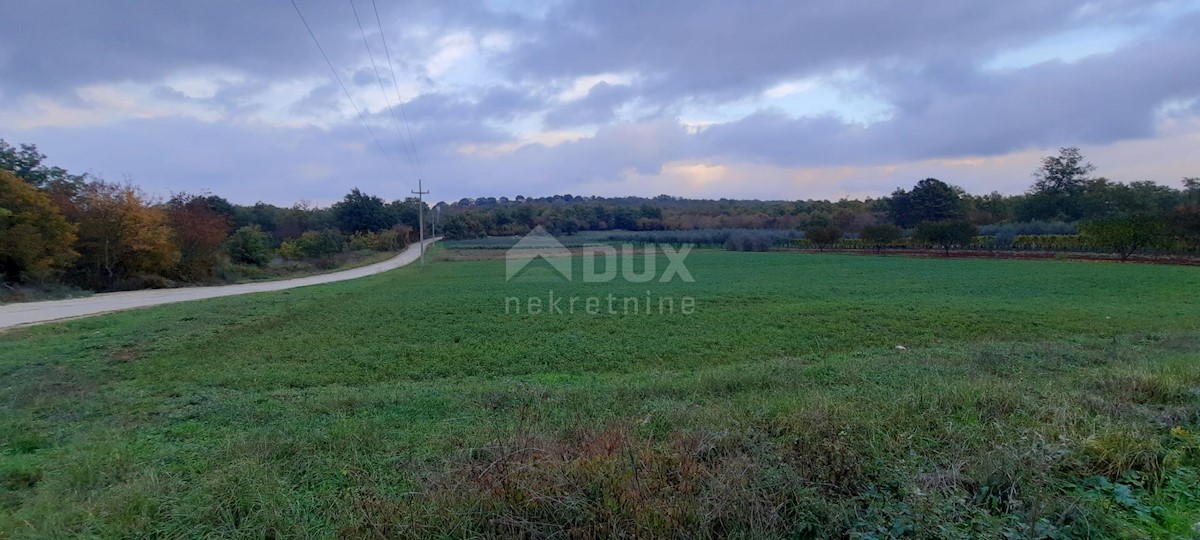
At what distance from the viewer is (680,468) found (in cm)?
350

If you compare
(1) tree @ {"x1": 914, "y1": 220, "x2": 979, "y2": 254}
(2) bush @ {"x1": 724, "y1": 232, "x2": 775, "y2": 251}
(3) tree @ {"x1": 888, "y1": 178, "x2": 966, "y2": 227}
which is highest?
(3) tree @ {"x1": 888, "y1": 178, "x2": 966, "y2": 227}

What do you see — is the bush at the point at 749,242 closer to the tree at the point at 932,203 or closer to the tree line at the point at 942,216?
the tree line at the point at 942,216

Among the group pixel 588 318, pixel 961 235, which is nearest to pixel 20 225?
pixel 588 318

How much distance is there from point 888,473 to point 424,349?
10.0m

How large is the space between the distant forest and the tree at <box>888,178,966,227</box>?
155 mm

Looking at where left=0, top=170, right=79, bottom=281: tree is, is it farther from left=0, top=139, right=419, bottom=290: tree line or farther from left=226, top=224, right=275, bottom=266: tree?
left=226, top=224, right=275, bottom=266: tree

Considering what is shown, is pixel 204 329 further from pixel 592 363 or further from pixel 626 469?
pixel 626 469

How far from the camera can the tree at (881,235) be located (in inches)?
2314

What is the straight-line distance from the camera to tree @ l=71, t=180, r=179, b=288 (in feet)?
95.8

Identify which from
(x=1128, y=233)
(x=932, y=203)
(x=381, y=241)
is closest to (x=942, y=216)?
(x=932, y=203)

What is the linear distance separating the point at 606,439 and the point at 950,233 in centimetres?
5757

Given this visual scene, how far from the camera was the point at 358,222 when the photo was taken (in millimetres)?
78875

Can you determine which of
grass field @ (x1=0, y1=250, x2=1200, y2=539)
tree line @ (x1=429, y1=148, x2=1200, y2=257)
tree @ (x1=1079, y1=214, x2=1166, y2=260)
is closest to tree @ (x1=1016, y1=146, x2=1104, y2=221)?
tree line @ (x1=429, y1=148, x2=1200, y2=257)

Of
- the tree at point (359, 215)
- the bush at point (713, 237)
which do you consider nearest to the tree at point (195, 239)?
the tree at point (359, 215)
